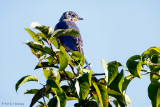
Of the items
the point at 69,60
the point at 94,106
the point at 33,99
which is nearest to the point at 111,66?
Result: the point at 69,60

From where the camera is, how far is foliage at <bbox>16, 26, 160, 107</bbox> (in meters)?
1.77

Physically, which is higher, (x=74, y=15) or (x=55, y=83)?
(x=74, y=15)

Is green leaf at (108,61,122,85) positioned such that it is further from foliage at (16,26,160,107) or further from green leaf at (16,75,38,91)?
green leaf at (16,75,38,91)

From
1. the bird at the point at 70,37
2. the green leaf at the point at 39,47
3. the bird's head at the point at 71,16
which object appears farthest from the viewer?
the bird's head at the point at 71,16

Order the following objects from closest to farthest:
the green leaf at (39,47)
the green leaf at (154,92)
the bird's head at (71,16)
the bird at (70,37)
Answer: the green leaf at (154,92) < the green leaf at (39,47) < the bird at (70,37) < the bird's head at (71,16)

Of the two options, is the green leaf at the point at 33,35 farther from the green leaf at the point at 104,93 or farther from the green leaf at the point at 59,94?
the green leaf at the point at 104,93

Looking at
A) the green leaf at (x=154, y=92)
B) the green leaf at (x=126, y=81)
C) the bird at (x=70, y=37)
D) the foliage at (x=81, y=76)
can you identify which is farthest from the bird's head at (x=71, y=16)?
the green leaf at (x=154, y=92)

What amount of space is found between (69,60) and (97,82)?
26 centimetres

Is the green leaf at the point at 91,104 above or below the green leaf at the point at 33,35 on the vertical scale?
below

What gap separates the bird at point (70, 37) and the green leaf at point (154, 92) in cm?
228

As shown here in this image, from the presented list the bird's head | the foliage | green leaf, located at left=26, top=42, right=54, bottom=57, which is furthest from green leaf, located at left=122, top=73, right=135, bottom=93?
the bird's head

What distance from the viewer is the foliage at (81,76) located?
177cm

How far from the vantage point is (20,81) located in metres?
2.00

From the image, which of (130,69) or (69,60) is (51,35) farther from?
(130,69)
